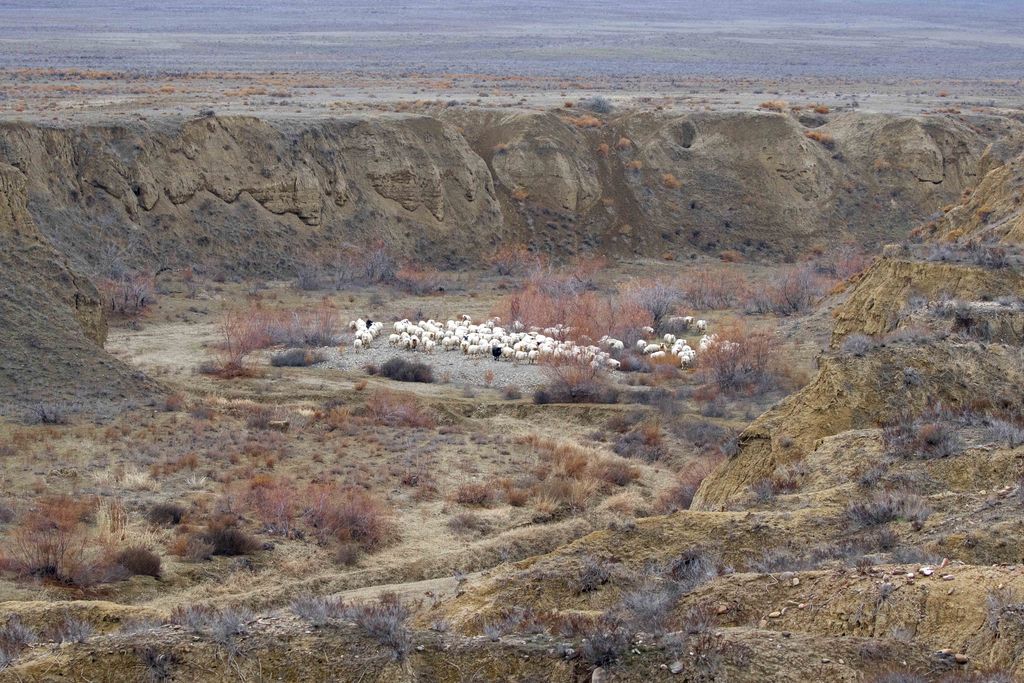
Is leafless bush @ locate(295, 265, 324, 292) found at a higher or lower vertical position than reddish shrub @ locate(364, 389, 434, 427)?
lower

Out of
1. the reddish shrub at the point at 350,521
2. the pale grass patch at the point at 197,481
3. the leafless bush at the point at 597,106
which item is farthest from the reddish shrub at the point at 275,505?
the leafless bush at the point at 597,106

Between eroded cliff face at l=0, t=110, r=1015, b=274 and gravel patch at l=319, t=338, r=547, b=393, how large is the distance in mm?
12522

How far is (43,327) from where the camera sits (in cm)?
2394

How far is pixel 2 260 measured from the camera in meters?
24.3

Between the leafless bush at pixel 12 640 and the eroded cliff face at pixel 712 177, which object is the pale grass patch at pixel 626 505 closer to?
the leafless bush at pixel 12 640

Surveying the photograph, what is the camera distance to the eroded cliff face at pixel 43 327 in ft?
76.4

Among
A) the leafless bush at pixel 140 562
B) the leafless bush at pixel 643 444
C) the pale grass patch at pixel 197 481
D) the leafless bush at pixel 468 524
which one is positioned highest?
the leafless bush at pixel 140 562

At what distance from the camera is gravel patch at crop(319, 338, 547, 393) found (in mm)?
29375

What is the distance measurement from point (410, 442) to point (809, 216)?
35239 mm

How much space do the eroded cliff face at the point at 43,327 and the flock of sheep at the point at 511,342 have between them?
330 inches

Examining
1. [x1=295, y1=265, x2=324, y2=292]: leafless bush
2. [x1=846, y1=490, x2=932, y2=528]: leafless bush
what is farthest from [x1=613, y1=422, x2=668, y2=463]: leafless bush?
[x1=295, y1=265, x2=324, y2=292]: leafless bush

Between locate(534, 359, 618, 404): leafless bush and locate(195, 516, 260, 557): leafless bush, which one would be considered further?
locate(534, 359, 618, 404): leafless bush

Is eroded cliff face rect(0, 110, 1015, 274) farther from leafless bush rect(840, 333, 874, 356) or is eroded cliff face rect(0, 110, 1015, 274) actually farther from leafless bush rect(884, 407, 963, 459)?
leafless bush rect(884, 407, 963, 459)

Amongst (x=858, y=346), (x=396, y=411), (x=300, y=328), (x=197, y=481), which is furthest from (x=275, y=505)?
(x=300, y=328)
